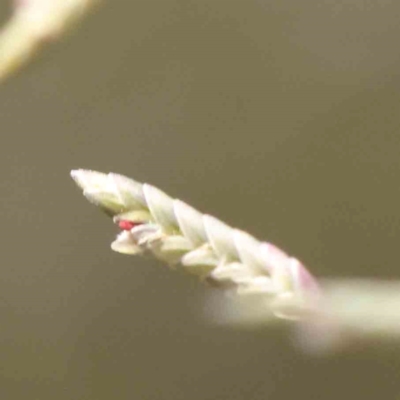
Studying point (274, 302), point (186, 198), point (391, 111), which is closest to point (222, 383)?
point (186, 198)

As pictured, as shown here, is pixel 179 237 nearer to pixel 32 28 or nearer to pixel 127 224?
pixel 127 224

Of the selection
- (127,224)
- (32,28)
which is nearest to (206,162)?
(32,28)

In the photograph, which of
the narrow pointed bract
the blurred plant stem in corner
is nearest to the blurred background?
the blurred plant stem in corner

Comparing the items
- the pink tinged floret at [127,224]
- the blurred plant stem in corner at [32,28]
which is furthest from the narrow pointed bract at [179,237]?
the blurred plant stem in corner at [32,28]

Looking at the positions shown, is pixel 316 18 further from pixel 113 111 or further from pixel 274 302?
pixel 274 302

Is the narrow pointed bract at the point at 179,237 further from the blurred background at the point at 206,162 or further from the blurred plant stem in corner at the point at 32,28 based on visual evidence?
the blurred background at the point at 206,162
